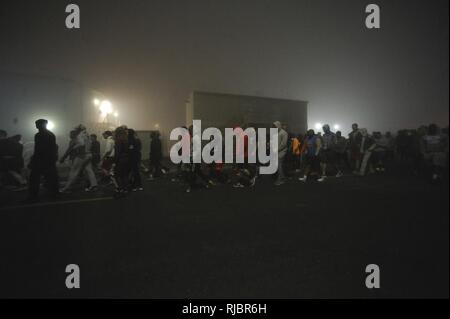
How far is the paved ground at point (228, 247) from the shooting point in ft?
8.09

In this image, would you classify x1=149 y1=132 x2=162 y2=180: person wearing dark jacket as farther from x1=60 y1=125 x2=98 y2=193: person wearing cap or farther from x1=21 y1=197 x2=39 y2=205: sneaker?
x1=21 y1=197 x2=39 y2=205: sneaker

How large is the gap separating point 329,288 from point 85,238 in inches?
122

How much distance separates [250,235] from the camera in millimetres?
3842

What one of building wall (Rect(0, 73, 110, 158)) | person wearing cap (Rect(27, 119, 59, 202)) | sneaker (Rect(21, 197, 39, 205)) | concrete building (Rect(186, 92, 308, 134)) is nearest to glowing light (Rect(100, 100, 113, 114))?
building wall (Rect(0, 73, 110, 158))

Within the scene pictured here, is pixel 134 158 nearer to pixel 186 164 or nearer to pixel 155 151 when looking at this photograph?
pixel 186 164

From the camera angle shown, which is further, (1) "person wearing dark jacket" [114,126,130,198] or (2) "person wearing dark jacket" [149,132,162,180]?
(2) "person wearing dark jacket" [149,132,162,180]

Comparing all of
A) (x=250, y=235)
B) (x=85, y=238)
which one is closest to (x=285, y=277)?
(x=250, y=235)

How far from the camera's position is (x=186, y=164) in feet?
25.4

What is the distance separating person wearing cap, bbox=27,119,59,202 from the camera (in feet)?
20.7

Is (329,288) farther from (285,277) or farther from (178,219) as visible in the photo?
(178,219)

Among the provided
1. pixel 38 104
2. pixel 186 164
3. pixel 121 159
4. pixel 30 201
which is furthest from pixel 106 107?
pixel 30 201

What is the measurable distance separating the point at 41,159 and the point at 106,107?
21.6 meters

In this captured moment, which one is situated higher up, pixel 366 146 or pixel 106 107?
pixel 106 107

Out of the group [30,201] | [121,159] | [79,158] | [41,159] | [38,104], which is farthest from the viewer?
[38,104]
